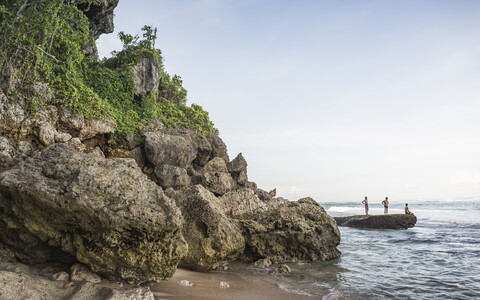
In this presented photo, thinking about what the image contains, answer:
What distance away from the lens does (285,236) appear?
31.6ft

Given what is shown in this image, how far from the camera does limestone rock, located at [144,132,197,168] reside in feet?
42.9

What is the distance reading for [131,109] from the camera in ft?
48.4

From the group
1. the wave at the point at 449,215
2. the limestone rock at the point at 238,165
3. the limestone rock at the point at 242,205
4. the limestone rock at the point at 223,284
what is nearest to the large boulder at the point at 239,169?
the limestone rock at the point at 238,165

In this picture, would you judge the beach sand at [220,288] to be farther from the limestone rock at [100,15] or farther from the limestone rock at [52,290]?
the limestone rock at [100,15]

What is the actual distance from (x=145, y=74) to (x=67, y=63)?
636cm

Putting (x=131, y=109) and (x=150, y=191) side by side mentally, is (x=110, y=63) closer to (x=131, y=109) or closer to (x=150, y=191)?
(x=131, y=109)

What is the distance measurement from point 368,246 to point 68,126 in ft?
47.3

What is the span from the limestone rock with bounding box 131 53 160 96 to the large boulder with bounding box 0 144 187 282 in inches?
459

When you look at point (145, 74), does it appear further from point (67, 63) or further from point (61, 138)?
point (61, 138)

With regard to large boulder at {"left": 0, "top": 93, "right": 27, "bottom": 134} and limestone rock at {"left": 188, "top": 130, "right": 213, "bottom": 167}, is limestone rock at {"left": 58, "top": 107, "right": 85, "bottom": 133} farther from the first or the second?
limestone rock at {"left": 188, "top": 130, "right": 213, "bottom": 167}

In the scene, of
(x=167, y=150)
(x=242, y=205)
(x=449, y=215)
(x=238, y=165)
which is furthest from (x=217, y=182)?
(x=449, y=215)

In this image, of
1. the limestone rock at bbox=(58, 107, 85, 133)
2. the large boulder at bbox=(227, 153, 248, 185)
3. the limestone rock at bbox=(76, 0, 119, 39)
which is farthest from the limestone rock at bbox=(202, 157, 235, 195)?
the limestone rock at bbox=(76, 0, 119, 39)

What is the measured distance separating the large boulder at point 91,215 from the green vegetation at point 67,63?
4.88m

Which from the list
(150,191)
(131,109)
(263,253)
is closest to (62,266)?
(150,191)
